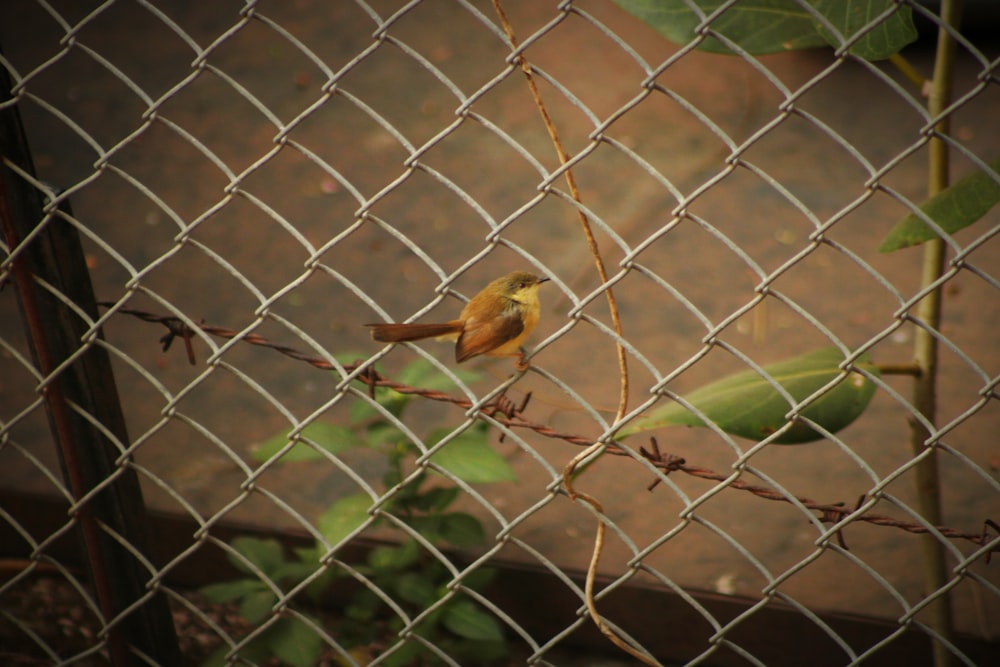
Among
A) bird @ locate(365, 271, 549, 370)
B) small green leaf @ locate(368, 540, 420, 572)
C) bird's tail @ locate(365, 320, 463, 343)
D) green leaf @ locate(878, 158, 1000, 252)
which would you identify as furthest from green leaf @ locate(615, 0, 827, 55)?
small green leaf @ locate(368, 540, 420, 572)

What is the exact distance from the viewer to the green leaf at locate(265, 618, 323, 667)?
205cm

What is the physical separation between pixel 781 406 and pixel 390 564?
115 centimetres

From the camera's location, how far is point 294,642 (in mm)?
2084

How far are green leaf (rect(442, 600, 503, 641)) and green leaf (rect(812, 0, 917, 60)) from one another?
1.46 meters

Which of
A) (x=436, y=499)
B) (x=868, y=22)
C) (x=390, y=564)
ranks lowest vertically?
(x=390, y=564)

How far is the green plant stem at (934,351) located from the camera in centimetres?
152

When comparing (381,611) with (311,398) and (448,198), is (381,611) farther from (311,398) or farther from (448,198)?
(448,198)

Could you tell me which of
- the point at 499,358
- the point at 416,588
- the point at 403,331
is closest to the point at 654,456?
the point at 403,331

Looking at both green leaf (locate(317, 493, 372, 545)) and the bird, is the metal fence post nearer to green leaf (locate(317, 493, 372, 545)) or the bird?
green leaf (locate(317, 493, 372, 545))

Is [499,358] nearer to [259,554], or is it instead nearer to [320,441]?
[320,441]

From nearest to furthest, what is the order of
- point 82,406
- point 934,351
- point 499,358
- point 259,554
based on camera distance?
point 934,351 < point 82,406 < point 259,554 < point 499,358

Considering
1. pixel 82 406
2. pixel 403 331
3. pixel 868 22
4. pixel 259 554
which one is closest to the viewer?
pixel 868 22

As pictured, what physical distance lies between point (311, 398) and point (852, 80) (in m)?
3.39

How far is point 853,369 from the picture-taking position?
1343 millimetres
